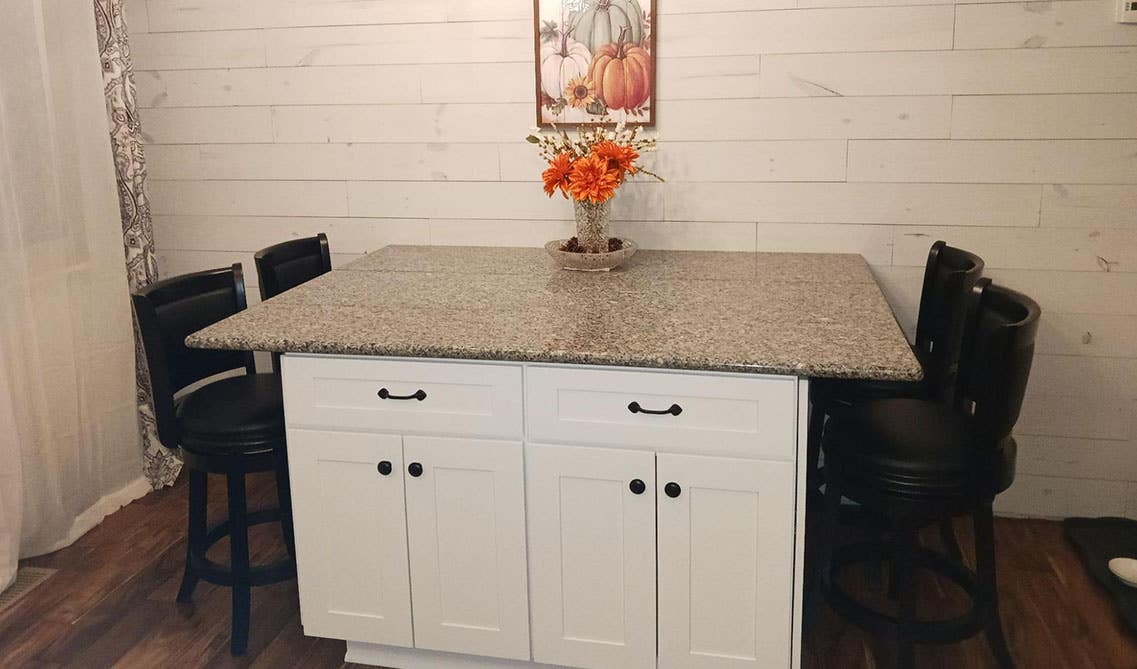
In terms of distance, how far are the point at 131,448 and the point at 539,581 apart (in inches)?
70.3

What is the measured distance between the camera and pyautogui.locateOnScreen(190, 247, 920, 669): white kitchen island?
1.92 m

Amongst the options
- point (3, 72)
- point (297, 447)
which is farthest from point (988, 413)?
point (3, 72)

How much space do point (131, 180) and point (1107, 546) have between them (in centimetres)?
320

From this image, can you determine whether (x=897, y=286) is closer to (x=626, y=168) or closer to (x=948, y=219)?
(x=948, y=219)

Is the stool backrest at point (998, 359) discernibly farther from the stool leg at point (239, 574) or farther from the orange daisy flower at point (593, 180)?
the stool leg at point (239, 574)

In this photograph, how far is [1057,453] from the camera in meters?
2.94

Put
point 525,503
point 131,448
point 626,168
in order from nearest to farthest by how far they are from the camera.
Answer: point 525,503 → point 626,168 → point 131,448

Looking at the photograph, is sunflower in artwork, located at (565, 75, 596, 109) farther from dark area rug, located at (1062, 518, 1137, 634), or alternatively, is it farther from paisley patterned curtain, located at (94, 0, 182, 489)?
dark area rug, located at (1062, 518, 1137, 634)

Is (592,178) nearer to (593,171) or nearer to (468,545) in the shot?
(593,171)

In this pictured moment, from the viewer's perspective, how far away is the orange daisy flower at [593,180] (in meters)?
2.46

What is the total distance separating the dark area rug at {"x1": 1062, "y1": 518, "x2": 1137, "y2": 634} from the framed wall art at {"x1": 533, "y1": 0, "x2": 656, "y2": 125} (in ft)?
5.79

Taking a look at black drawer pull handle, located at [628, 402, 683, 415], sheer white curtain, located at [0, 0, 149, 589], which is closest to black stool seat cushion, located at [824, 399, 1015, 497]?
black drawer pull handle, located at [628, 402, 683, 415]

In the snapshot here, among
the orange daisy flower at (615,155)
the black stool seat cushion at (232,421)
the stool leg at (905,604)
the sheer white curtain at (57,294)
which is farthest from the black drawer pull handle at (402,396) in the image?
the sheer white curtain at (57,294)

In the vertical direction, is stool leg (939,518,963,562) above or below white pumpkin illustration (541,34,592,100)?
below
